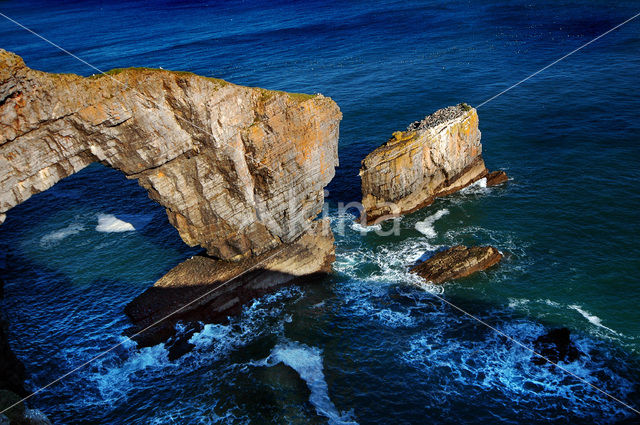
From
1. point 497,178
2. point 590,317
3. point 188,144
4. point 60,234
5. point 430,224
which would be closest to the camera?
point 188,144

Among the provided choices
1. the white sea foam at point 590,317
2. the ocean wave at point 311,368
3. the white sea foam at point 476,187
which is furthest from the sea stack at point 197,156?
the white sea foam at point 590,317

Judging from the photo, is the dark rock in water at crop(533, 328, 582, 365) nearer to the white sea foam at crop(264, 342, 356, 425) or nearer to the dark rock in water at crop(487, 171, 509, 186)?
the white sea foam at crop(264, 342, 356, 425)

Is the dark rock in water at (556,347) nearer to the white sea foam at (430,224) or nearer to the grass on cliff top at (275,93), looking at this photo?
the white sea foam at (430,224)

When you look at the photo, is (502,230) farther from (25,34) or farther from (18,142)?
(25,34)

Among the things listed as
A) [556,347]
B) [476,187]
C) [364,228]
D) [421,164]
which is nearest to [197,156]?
[364,228]

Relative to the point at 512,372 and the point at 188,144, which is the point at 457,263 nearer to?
the point at 512,372

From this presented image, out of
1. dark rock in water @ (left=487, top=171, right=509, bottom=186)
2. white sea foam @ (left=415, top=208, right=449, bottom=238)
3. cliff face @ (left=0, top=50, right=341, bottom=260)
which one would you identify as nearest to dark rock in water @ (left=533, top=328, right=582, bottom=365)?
white sea foam @ (left=415, top=208, right=449, bottom=238)
